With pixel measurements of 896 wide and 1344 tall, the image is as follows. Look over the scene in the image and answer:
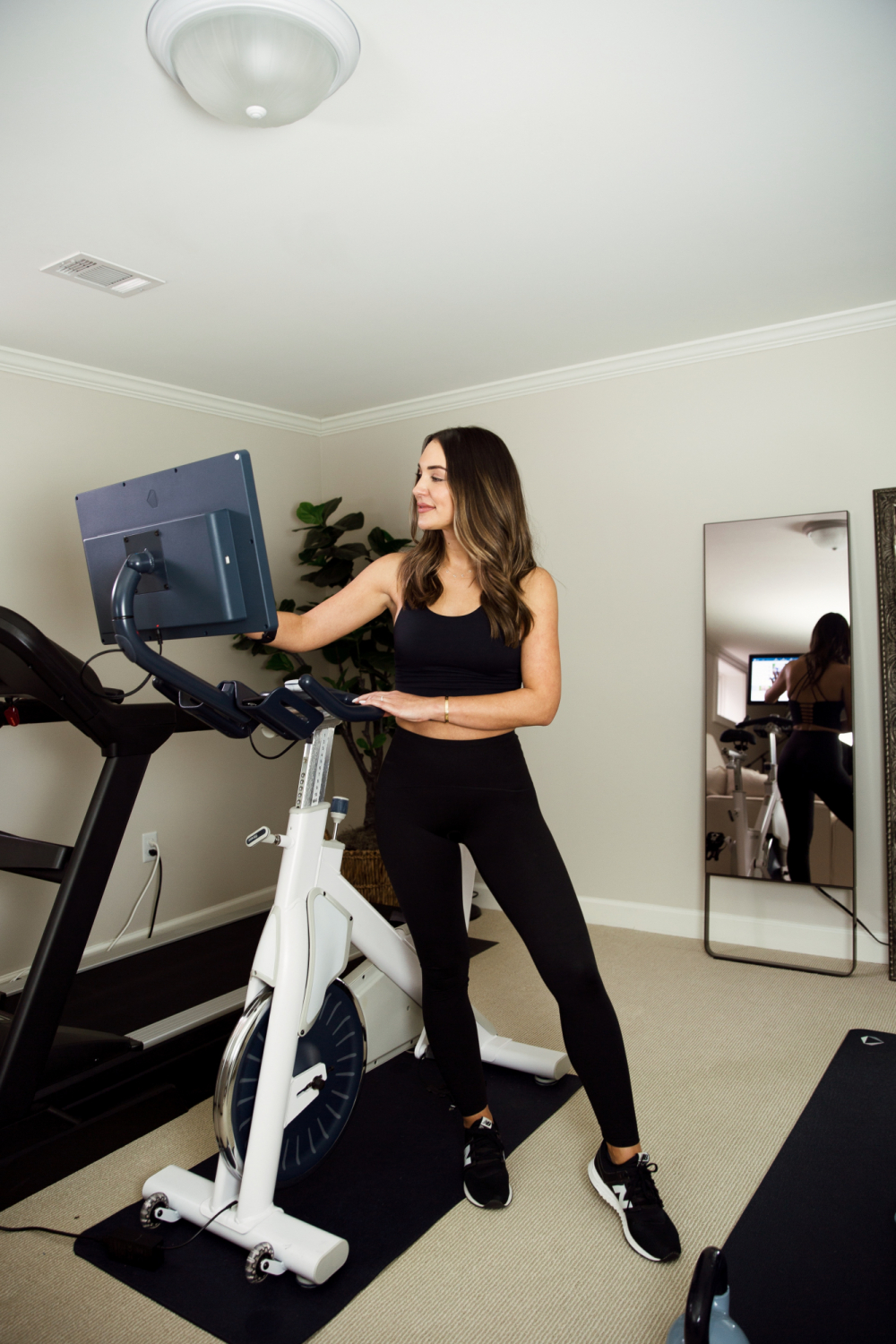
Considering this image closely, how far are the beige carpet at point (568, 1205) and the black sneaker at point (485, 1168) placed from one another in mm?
33

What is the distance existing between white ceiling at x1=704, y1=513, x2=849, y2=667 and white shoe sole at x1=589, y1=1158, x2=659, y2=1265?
200cm

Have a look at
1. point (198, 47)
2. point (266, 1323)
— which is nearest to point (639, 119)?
point (198, 47)

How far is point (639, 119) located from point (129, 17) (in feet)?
3.41

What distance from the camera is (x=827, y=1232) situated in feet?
5.76

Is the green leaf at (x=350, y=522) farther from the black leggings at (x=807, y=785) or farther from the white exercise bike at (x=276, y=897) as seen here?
the white exercise bike at (x=276, y=897)

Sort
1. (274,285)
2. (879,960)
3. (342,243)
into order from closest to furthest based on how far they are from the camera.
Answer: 1. (342,243)
2. (274,285)
3. (879,960)

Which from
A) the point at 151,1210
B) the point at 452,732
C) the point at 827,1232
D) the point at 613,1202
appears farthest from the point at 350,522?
the point at 827,1232

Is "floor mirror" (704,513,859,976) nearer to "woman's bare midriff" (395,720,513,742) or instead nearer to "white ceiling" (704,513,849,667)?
"white ceiling" (704,513,849,667)

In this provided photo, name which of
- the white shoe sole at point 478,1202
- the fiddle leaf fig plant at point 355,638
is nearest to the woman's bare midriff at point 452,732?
the white shoe sole at point 478,1202

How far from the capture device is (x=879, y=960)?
319 centimetres

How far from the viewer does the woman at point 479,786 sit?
68.8 inches

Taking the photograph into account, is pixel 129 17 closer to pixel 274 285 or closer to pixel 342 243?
pixel 342 243

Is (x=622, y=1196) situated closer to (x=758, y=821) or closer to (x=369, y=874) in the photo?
(x=758, y=821)

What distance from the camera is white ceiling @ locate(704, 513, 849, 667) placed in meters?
3.21
